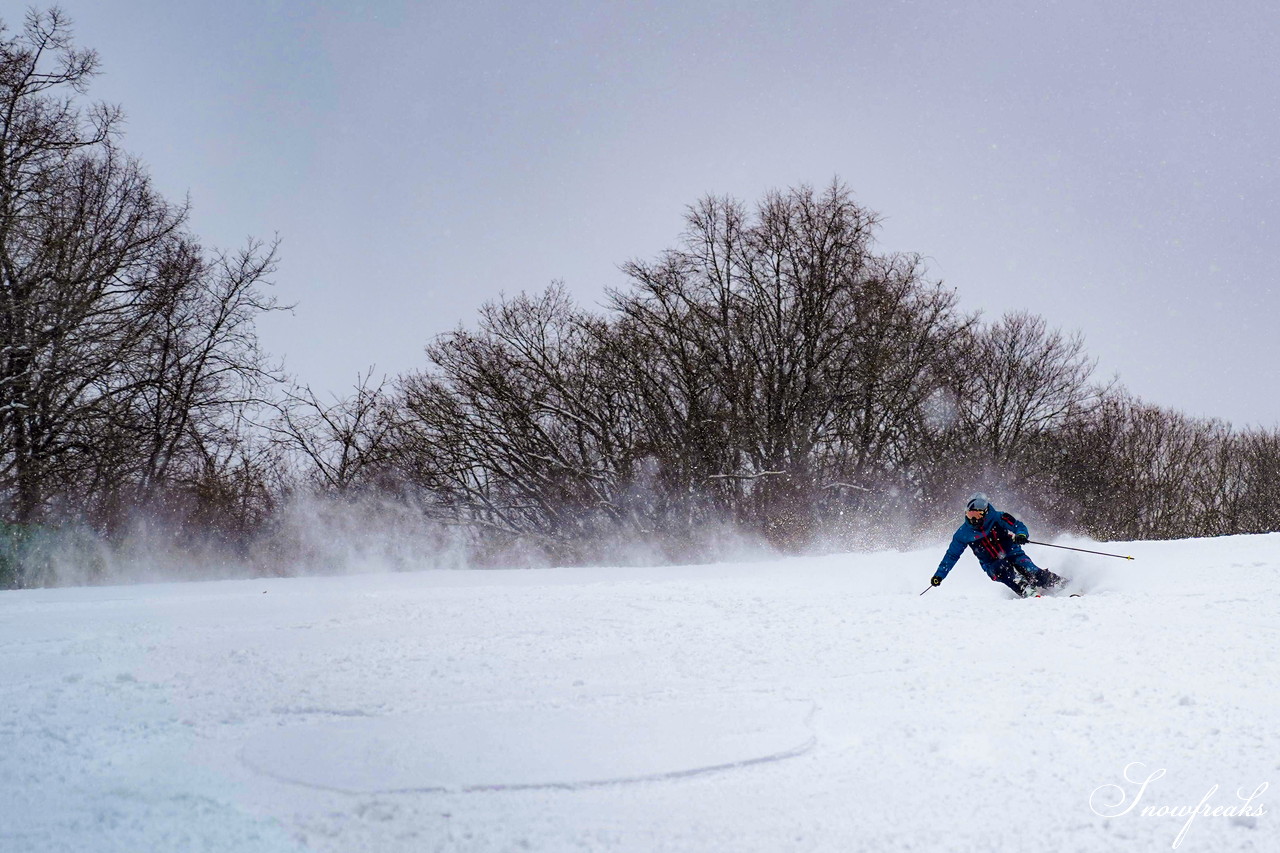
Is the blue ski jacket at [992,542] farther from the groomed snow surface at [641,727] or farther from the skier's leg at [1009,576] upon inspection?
the groomed snow surface at [641,727]

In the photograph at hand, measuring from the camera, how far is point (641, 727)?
4.83 m

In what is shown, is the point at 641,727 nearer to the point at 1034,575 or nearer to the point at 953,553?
the point at 953,553

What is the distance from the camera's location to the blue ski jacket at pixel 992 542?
10.1 metres

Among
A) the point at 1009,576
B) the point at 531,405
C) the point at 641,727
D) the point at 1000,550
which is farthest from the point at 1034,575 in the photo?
the point at 531,405

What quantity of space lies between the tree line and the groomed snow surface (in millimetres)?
9146

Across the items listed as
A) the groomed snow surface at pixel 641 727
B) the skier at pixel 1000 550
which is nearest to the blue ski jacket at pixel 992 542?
the skier at pixel 1000 550

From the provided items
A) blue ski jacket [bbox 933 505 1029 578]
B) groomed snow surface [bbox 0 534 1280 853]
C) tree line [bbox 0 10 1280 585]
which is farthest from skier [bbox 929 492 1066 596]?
tree line [bbox 0 10 1280 585]

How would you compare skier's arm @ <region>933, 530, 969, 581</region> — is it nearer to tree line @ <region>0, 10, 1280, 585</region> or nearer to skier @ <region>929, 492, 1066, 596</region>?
skier @ <region>929, 492, 1066, 596</region>

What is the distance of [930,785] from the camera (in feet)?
13.4

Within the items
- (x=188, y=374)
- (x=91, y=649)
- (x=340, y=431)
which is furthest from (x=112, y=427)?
(x=91, y=649)

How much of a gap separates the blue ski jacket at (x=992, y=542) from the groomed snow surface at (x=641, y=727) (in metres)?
1.58

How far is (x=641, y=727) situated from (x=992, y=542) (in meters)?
6.68

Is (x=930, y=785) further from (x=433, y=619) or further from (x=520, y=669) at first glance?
(x=433, y=619)

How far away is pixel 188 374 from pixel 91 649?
14.1m
